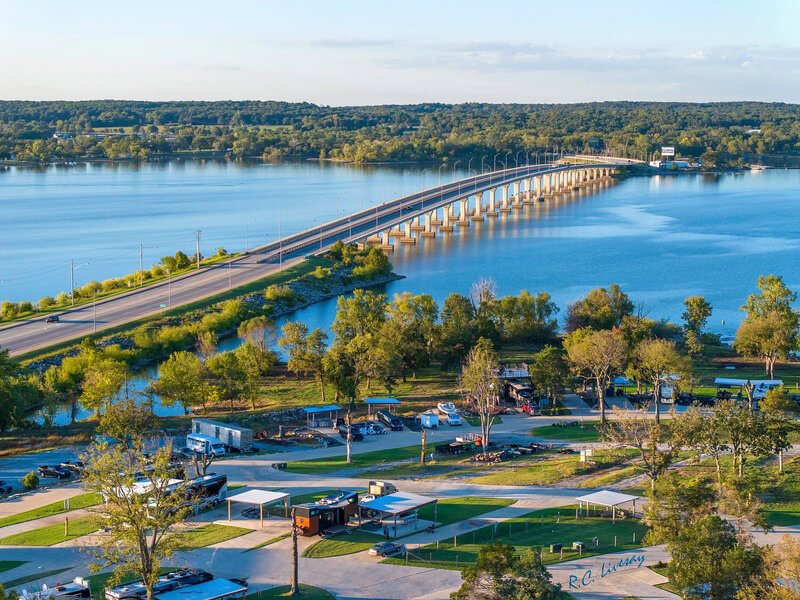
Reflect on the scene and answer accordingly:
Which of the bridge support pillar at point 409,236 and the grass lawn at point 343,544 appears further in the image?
the bridge support pillar at point 409,236

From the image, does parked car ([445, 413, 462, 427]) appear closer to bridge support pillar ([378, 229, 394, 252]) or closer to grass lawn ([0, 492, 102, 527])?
grass lawn ([0, 492, 102, 527])

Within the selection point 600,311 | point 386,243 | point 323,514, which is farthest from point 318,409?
point 386,243

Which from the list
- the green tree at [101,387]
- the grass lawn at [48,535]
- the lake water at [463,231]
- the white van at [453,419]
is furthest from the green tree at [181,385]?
the grass lawn at [48,535]

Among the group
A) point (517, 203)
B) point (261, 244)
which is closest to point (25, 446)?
point (261, 244)

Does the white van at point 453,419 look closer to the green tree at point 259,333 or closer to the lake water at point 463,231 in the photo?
the green tree at point 259,333

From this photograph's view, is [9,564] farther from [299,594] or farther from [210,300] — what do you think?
[210,300]
